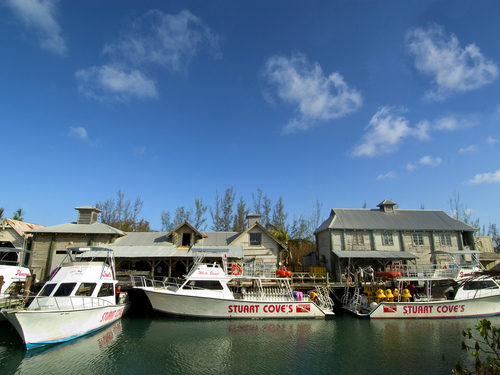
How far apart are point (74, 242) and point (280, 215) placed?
1000 inches

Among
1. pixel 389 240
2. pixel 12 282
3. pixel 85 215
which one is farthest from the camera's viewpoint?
pixel 85 215

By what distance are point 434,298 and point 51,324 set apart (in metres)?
22.0

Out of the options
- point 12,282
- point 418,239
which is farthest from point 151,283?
point 418,239

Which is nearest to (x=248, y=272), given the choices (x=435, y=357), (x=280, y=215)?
(x=435, y=357)

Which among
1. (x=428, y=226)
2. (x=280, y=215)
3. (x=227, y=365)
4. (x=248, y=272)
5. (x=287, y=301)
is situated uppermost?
(x=280, y=215)

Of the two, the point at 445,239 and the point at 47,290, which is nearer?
the point at 47,290

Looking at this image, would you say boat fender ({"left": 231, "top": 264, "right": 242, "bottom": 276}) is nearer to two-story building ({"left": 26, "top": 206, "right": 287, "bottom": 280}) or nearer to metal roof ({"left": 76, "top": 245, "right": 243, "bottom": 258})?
metal roof ({"left": 76, "top": 245, "right": 243, "bottom": 258})

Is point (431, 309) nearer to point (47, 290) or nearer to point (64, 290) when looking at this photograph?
point (64, 290)

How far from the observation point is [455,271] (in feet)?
66.7

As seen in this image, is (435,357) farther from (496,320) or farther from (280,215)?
(280,215)

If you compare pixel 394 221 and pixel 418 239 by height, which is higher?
pixel 394 221

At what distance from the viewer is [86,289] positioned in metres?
15.0

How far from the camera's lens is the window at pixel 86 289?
14648mm

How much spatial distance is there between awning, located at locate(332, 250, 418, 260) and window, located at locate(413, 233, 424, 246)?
192 cm
